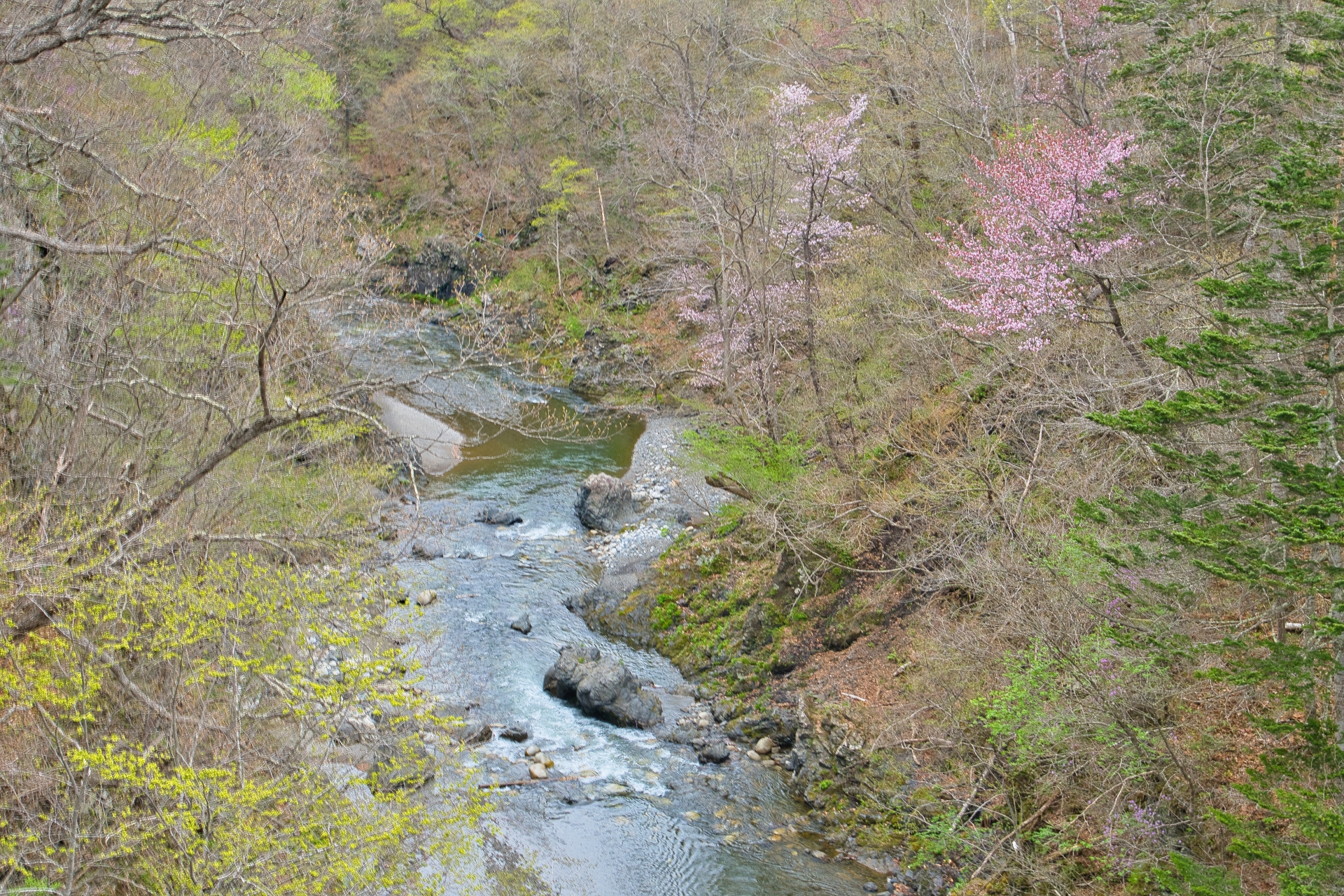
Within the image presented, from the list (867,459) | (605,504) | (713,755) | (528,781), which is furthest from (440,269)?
(713,755)

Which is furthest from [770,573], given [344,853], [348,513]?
[344,853]

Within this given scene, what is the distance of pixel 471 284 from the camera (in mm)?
34281

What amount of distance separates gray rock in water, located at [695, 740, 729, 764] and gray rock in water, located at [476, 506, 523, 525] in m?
8.85

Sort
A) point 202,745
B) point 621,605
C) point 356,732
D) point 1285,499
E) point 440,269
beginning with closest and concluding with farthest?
point 1285,499, point 202,745, point 356,732, point 621,605, point 440,269

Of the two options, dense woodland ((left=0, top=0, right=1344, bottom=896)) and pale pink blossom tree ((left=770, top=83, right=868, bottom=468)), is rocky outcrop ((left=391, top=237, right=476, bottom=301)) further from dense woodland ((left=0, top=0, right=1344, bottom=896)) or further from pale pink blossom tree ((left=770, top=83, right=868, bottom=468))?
pale pink blossom tree ((left=770, top=83, right=868, bottom=468))

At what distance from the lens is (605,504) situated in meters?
19.3

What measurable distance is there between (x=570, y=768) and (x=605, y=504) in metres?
8.38

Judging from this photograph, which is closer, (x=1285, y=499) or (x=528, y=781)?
(x=1285, y=499)

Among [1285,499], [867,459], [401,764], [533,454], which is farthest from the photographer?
[533,454]

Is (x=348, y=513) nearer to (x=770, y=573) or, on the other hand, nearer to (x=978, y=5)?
(x=770, y=573)

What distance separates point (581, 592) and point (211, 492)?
6859 mm

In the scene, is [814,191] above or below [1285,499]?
above

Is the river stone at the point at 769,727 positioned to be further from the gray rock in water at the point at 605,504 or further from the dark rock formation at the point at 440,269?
the dark rock formation at the point at 440,269

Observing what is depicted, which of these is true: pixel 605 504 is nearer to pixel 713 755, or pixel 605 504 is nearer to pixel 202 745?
pixel 713 755
